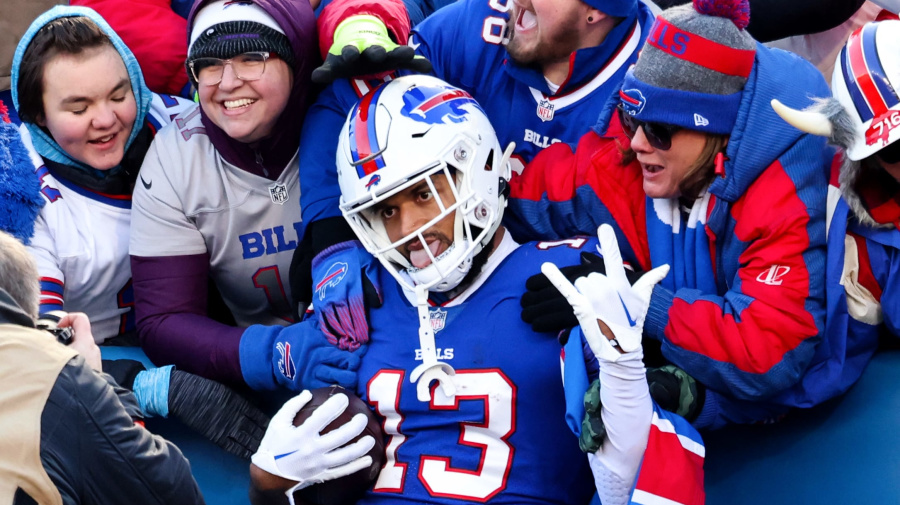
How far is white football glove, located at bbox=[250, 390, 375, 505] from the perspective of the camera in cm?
210

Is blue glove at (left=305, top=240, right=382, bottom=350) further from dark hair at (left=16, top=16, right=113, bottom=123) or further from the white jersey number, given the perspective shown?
dark hair at (left=16, top=16, right=113, bottom=123)

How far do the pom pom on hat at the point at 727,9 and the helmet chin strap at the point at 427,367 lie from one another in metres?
0.89

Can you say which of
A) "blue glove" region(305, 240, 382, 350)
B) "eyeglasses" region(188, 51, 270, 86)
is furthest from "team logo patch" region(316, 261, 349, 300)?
"eyeglasses" region(188, 51, 270, 86)

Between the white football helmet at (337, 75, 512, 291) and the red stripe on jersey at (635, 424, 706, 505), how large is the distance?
23.9 inches

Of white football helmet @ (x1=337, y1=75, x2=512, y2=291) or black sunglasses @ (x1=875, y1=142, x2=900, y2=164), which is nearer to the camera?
black sunglasses @ (x1=875, y1=142, x2=900, y2=164)

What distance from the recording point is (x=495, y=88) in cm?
279

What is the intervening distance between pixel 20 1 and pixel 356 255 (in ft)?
5.66

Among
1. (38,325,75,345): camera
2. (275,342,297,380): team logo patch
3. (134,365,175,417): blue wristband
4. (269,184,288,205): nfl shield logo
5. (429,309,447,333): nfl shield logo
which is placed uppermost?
(38,325,75,345): camera

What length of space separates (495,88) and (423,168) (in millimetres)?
678

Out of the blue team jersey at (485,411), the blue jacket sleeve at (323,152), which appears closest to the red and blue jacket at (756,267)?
the blue team jersey at (485,411)

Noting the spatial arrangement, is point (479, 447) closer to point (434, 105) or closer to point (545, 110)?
point (434, 105)

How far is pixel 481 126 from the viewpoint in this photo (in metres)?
2.36

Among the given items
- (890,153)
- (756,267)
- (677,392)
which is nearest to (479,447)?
(677,392)

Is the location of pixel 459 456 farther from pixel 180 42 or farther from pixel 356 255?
pixel 180 42
